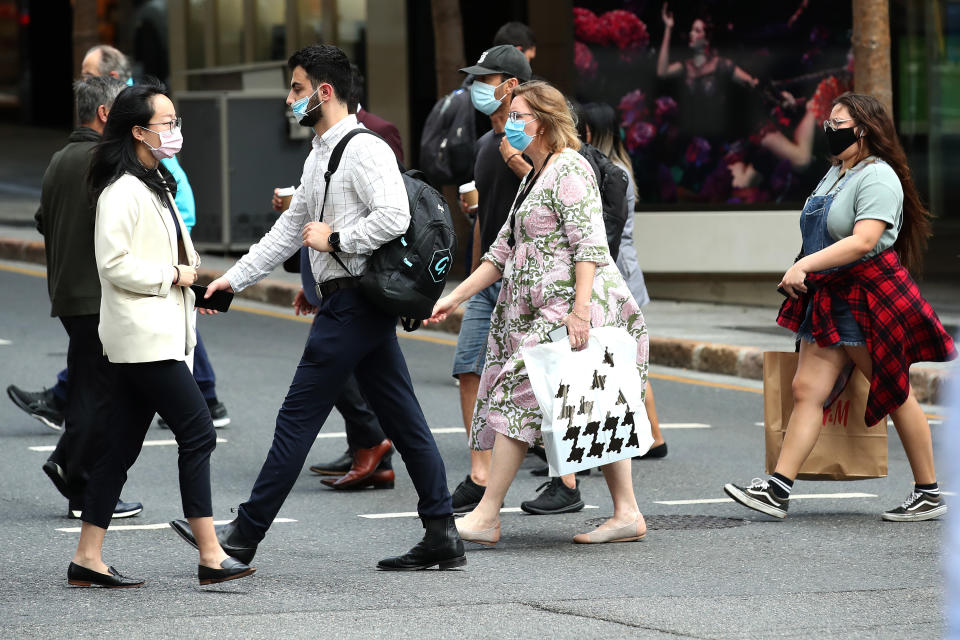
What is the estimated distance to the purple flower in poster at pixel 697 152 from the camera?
1541cm

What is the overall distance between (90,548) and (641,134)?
1058 cm

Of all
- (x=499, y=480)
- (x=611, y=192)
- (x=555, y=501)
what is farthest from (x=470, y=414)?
(x=499, y=480)

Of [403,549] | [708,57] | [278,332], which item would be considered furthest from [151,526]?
[708,57]

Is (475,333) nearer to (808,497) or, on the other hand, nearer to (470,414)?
(470,414)

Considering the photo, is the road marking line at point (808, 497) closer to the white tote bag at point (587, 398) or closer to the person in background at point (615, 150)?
the person in background at point (615, 150)

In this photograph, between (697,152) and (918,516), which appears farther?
(697,152)

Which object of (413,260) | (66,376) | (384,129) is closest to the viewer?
(413,260)

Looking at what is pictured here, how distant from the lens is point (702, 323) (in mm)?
13469

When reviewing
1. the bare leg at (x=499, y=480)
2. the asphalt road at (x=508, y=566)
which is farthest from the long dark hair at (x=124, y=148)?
the bare leg at (x=499, y=480)

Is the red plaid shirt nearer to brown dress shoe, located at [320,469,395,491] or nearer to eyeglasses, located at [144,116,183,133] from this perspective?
brown dress shoe, located at [320,469,395,491]

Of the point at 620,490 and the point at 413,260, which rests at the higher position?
the point at 413,260

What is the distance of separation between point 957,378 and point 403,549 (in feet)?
14.7

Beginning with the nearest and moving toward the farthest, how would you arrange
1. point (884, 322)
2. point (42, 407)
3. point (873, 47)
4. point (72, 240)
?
point (72, 240), point (884, 322), point (42, 407), point (873, 47)

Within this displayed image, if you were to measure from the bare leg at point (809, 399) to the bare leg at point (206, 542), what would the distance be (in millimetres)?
2527
